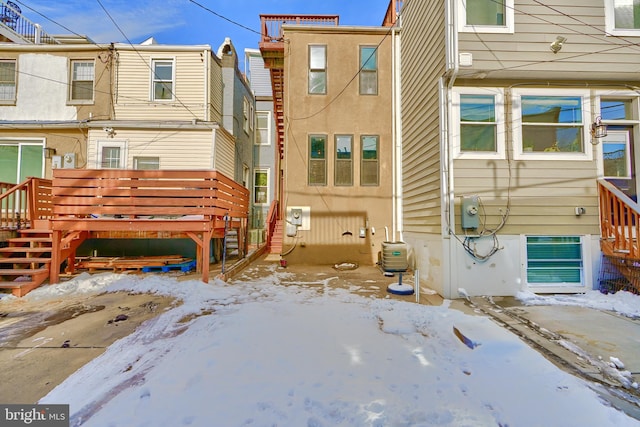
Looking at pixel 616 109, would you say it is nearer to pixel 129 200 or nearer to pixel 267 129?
pixel 129 200

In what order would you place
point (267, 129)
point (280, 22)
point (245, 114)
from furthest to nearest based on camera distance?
point (267, 129)
point (245, 114)
point (280, 22)

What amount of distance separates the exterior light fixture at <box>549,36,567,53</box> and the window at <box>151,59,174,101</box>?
30.2 ft

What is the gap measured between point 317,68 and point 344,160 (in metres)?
2.71

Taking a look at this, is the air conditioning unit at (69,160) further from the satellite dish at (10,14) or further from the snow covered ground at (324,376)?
the satellite dish at (10,14)

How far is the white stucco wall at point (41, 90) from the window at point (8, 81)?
0.19 meters

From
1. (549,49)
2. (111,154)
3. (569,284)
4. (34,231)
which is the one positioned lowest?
(569,284)

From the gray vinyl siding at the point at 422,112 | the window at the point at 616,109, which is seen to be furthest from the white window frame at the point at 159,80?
the window at the point at 616,109

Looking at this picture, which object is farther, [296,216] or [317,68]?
[317,68]

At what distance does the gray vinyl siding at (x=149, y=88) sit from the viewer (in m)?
8.43

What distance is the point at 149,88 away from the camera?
27.9 feet

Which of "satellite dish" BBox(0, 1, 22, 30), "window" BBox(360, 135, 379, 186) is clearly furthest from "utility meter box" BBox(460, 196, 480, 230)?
"satellite dish" BBox(0, 1, 22, 30)

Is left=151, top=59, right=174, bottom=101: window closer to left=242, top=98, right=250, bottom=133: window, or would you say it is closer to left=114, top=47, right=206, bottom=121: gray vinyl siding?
left=114, top=47, right=206, bottom=121: gray vinyl siding

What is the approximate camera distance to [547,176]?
4.80m

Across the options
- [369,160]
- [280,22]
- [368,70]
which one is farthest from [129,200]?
[280,22]
